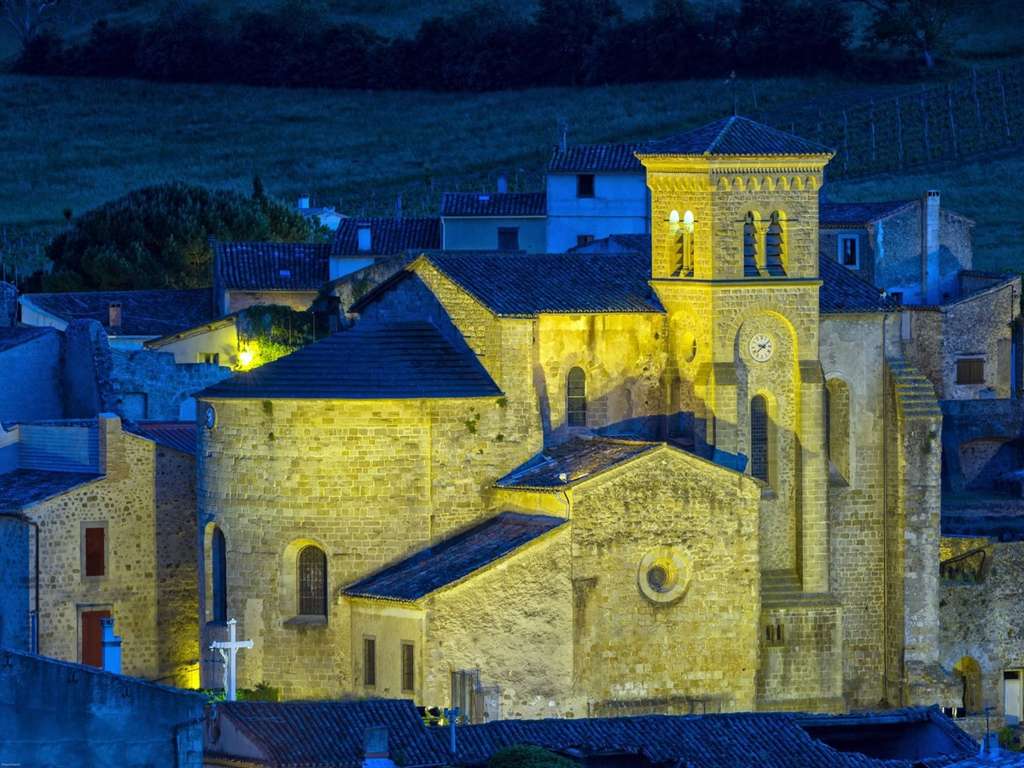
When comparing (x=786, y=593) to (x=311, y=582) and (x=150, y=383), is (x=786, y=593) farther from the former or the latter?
(x=150, y=383)

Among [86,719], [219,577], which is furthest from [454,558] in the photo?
[86,719]

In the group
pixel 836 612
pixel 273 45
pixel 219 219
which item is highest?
pixel 273 45

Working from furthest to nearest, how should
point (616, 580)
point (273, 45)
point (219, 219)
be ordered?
1. point (273, 45)
2. point (219, 219)
3. point (616, 580)

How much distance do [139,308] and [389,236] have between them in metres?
8.34

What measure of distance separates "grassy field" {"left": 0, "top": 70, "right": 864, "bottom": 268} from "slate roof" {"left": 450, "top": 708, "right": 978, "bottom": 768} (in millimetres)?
61426

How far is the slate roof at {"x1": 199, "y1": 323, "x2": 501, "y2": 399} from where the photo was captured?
198ft

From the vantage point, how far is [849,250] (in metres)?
83.5

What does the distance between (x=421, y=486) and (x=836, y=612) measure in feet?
27.2

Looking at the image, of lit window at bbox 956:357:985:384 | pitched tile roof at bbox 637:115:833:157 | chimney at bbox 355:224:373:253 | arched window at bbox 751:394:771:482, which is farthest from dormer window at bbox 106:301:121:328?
arched window at bbox 751:394:771:482

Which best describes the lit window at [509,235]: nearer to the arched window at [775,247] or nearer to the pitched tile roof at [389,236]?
the pitched tile roof at [389,236]

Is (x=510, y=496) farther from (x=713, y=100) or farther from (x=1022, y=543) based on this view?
(x=713, y=100)

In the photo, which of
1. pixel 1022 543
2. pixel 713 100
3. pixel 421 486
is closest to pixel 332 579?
pixel 421 486

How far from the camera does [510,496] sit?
2375 inches

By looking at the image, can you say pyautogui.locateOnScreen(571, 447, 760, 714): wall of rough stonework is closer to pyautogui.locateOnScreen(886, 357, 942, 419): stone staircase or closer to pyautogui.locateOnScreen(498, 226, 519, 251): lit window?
pyautogui.locateOnScreen(886, 357, 942, 419): stone staircase
